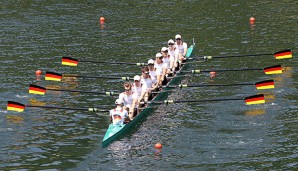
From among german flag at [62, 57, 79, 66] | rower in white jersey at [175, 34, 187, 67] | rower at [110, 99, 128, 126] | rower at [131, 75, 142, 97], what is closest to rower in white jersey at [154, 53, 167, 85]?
rower at [131, 75, 142, 97]

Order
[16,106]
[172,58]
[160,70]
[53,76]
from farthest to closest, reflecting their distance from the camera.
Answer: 1. [172,58]
2. [160,70]
3. [53,76]
4. [16,106]

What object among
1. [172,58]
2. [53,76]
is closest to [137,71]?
[172,58]

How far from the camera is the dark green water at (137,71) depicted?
1025 inches

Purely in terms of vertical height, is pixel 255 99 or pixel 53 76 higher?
pixel 53 76

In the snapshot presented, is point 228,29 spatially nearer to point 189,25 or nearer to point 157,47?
point 189,25

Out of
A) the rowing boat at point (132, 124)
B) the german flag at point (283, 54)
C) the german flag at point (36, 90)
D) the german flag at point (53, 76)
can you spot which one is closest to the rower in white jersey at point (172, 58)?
the rowing boat at point (132, 124)

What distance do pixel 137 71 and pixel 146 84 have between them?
19.0ft

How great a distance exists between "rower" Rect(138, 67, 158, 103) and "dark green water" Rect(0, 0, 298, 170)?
90 cm

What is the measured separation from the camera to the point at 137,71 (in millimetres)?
37156

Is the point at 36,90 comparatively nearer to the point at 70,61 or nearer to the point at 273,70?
the point at 70,61

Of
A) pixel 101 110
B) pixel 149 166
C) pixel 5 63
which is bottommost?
pixel 149 166

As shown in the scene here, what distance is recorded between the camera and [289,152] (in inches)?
1032

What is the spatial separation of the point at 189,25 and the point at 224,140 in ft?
65.7

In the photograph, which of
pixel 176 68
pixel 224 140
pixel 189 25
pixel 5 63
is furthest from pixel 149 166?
pixel 189 25
